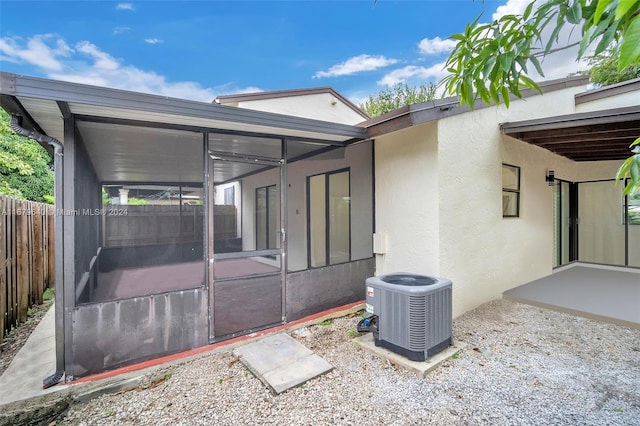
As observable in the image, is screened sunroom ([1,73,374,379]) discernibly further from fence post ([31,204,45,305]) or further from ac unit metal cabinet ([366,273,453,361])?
fence post ([31,204,45,305])

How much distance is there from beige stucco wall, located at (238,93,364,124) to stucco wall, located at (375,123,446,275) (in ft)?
21.5

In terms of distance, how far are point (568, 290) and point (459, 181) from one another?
3.12 m

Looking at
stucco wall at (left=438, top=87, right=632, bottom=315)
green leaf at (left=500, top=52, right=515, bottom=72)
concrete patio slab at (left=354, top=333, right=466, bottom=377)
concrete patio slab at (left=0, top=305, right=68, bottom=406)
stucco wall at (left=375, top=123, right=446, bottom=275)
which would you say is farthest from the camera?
stucco wall at (left=438, top=87, right=632, bottom=315)

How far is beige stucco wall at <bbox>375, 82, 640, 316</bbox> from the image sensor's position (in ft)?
13.4


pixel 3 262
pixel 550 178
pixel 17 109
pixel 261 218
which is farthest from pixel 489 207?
pixel 3 262

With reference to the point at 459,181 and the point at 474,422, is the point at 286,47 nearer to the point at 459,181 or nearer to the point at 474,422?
the point at 459,181

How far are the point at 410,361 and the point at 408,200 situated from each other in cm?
216

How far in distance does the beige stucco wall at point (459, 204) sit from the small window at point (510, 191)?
0.10m

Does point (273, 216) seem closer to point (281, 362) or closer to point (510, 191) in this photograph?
point (281, 362)

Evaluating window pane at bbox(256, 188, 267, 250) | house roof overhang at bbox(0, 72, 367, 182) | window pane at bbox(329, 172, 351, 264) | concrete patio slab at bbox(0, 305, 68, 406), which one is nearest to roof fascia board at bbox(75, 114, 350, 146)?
house roof overhang at bbox(0, 72, 367, 182)

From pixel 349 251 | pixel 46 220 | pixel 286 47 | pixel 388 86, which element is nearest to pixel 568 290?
pixel 349 251

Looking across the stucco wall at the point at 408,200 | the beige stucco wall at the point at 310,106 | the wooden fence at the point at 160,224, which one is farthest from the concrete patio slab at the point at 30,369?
the beige stucco wall at the point at 310,106

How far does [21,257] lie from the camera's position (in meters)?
4.35

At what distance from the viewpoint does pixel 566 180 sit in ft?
23.0
